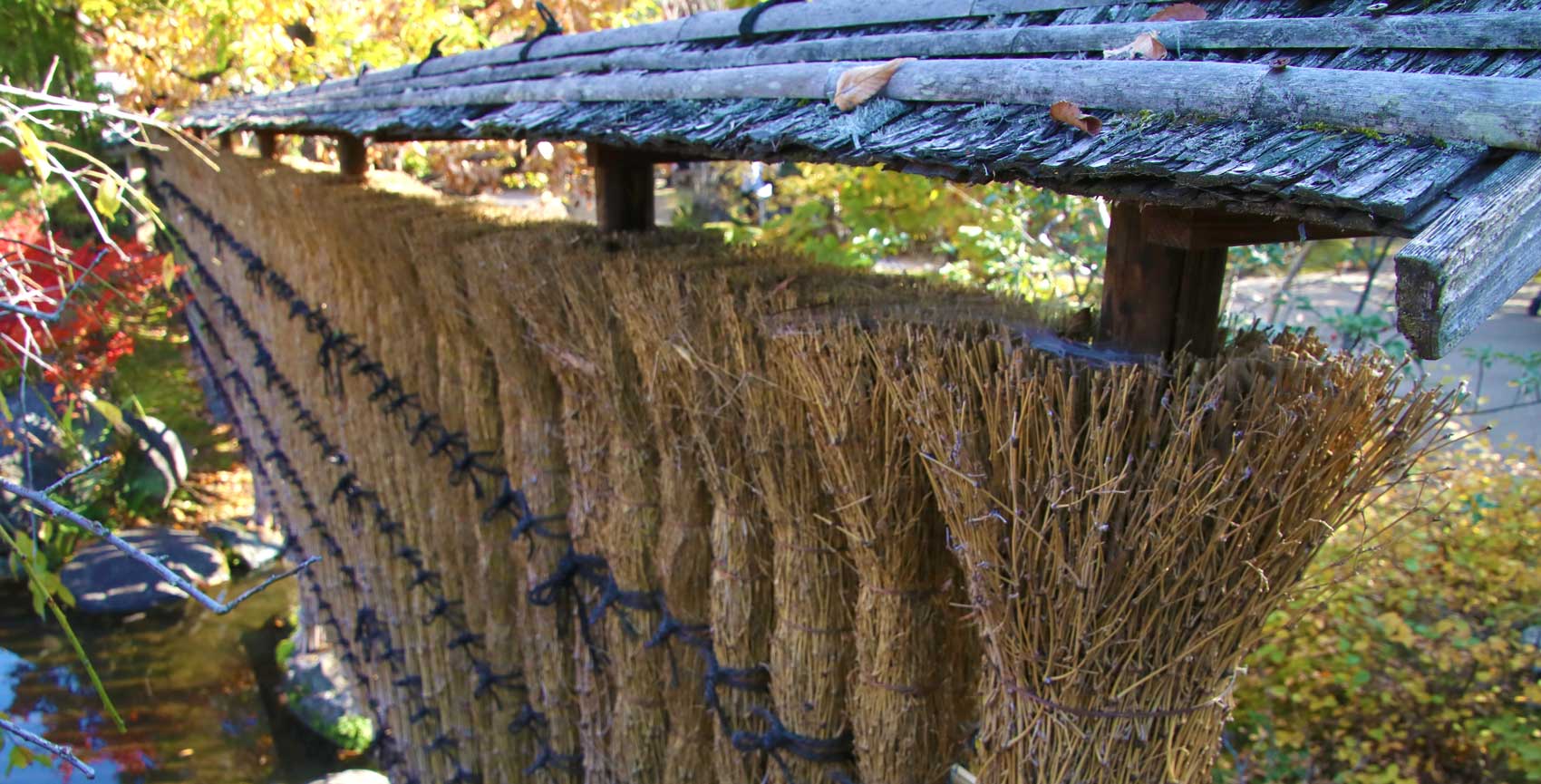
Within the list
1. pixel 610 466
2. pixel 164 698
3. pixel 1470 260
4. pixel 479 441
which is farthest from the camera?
pixel 164 698

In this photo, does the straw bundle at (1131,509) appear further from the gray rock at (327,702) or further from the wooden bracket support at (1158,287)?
the gray rock at (327,702)

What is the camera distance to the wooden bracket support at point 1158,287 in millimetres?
1667

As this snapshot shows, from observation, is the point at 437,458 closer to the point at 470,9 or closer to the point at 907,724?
the point at 907,724

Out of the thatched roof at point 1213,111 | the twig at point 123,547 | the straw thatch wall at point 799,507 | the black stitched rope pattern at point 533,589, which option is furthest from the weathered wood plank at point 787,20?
the twig at point 123,547

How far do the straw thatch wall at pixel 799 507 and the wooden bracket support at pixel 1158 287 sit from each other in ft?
0.28

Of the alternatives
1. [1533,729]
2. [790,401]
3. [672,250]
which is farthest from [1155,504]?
[1533,729]

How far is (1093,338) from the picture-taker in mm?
1861

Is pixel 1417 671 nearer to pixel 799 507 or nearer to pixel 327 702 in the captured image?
pixel 799 507

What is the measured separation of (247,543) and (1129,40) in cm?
937

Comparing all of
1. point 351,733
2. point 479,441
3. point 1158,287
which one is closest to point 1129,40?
point 1158,287

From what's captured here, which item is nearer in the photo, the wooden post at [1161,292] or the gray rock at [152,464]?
the wooden post at [1161,292]

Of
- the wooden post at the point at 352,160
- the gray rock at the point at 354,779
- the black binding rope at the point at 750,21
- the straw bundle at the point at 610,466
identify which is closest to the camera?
the black binding rope at the point at 750,21

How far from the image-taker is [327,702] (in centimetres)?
705

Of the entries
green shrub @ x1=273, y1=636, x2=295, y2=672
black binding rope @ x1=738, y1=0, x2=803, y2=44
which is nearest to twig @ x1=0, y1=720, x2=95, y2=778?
black binding rope @ x1=738, y1=0, x2=803, y2=44
